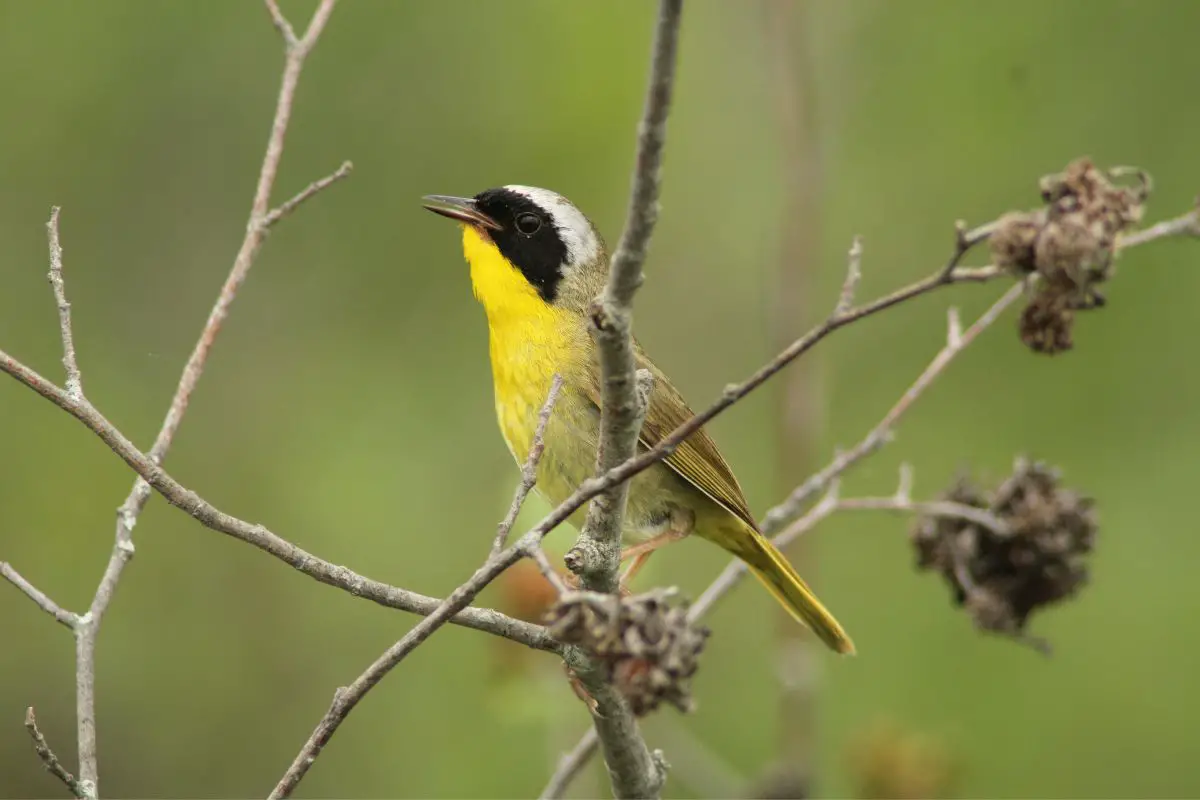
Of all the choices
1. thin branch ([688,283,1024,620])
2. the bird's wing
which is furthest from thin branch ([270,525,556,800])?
the bird's wing

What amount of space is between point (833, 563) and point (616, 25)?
8.26ft

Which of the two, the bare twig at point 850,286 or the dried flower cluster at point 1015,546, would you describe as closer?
the bare twig at point 850,286

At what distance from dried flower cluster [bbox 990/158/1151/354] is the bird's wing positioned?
1.55 m

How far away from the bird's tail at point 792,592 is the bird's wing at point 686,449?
0.11m

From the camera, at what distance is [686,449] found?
388 cm

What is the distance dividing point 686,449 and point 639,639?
1976mm

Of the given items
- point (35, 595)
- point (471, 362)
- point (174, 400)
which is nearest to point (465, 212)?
point (174, 400)

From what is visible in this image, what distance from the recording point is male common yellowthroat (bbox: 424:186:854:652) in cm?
379

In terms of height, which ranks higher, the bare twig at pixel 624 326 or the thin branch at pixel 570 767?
the bare twig at pixel 624 326

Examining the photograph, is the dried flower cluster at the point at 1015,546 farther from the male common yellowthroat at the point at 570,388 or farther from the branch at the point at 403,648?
the branch at the point at 403,648

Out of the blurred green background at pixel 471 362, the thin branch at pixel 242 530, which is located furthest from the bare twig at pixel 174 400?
the blurred green background at pixel 471 362

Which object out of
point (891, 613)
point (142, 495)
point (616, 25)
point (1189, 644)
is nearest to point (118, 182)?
point (616, 25)

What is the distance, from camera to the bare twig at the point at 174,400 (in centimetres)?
237

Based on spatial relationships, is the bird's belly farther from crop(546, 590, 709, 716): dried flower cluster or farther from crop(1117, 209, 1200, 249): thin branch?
crop(546, 590, 709, 716): dried flower cluster
